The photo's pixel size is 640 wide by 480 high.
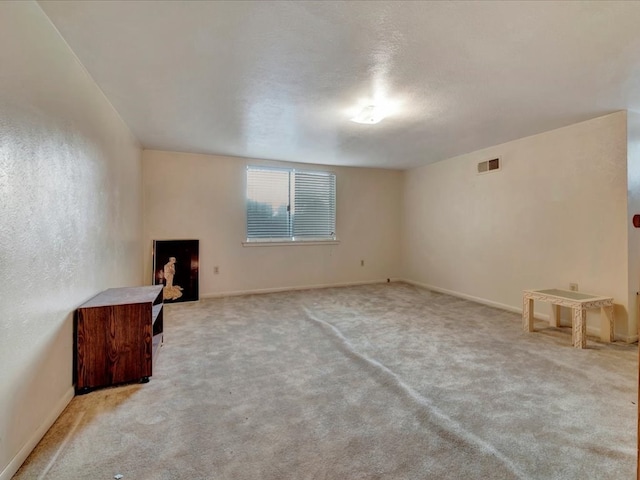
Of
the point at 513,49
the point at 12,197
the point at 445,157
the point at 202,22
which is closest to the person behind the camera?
the point at 12,197

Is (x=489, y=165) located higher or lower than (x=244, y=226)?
higher

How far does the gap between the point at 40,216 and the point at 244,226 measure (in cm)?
355

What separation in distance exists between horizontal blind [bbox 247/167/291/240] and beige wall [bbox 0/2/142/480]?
9.03ft

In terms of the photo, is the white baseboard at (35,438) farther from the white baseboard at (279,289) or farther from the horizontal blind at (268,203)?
the horizontal blind at (268,203)

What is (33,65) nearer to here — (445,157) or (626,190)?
(626,190)

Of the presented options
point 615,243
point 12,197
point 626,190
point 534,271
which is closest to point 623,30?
point 626,190

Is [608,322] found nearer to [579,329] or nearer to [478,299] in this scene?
[579,329]

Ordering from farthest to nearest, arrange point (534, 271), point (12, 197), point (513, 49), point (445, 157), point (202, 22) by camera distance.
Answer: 1. point (445, 157)
2. point (534, 271)
3. point (513, 49)
4. point (202, 22)
5. point (12, 197)

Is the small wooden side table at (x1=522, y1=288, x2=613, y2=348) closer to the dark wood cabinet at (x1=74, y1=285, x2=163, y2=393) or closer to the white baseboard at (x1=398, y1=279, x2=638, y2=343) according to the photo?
the white baseboard at (x1=398, y1=279, x2=638, y2=343)

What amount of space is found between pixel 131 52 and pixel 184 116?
1.17 metres

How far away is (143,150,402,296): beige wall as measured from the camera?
15.4 ft

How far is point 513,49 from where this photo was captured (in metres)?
1.93

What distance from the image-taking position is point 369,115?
9.80ft

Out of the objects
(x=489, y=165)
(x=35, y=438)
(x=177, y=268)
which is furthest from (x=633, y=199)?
(x=177, y=268)
